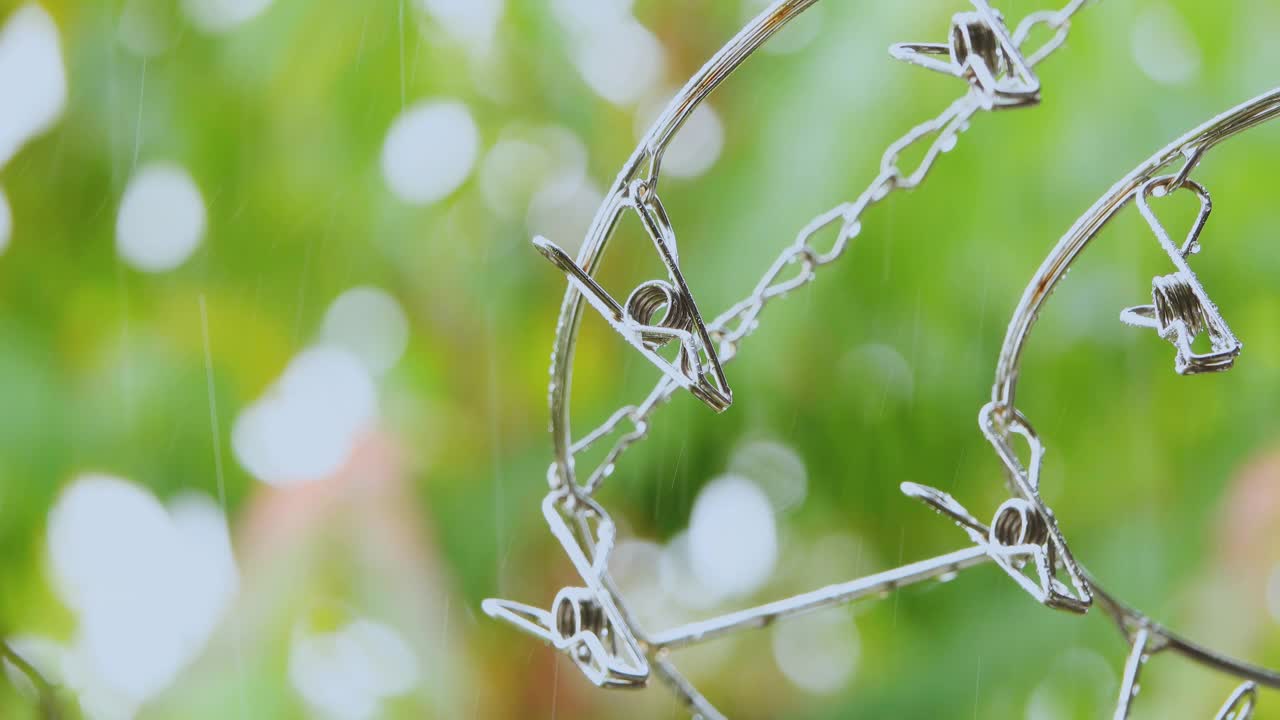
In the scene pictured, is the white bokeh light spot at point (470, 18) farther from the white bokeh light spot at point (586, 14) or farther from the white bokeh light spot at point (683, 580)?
the white bokeh light spot at point (683, 580)

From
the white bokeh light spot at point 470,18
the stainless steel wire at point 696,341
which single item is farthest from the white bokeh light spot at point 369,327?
the stainless steel wire at point 696,341

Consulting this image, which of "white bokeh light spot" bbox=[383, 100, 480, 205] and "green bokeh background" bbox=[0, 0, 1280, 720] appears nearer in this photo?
"green bokeh background" bbox=[0, 0, 1280, 720]

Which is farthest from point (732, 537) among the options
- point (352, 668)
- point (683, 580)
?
point (352, 668)

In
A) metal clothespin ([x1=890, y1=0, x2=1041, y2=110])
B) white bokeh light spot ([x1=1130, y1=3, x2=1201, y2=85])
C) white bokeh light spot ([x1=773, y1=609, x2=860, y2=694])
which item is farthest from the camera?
white bokeh light spot ([x1=773, y1=609, x2=860, y2=694])

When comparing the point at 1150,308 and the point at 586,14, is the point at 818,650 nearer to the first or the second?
the point at 586,14

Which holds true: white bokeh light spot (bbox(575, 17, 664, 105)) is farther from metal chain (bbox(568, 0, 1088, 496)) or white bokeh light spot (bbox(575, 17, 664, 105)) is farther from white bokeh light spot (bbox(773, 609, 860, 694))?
metal chain (bbox(568, 0, 1088, 496))

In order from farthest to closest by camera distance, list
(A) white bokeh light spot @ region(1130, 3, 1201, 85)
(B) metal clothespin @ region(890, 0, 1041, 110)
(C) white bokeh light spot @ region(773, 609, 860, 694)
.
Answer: (C) white bokeh light spot @ region(773, 609, 860, 694) → (A) white bokeh light spot @ region(1130, 3, 1201, 85) → (B) metal clothespin @ region(890, 0, 1041, 110)

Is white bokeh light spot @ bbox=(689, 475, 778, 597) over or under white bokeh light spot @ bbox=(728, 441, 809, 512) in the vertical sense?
under

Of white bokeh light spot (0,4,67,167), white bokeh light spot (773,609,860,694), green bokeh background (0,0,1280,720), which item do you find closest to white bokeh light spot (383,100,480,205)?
green bokeh background (0,0,1280,720)
